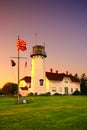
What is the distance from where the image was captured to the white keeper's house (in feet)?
202

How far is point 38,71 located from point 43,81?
282 centimetres

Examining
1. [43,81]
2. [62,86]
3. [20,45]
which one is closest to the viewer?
[20,45]

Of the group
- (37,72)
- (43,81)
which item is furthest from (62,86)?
(37,72)

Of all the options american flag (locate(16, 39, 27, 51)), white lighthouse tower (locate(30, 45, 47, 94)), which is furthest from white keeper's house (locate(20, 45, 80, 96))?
american flag (locate(16, 39, 27, 51))

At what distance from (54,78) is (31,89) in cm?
783

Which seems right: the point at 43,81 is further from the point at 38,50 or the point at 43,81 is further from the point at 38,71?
the point at 38,50

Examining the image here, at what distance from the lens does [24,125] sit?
43.8 ft

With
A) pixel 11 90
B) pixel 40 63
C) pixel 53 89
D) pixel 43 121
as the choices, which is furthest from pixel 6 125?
pixel 11 90

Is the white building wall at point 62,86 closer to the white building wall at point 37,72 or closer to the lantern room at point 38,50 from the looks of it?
the white building wall at point 37,72

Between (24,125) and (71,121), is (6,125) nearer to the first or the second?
(24,125)

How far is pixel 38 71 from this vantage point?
6116cm

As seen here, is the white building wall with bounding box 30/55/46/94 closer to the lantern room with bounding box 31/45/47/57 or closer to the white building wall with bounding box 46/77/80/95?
the lantern room with bounding box 31/45/47/57

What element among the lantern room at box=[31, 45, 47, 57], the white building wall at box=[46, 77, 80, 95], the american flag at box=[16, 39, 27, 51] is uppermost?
the lantern room at box=[31, 45, 47, 57]

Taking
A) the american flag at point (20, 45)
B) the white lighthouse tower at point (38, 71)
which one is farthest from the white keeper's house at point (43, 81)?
the american flag at point (20, 45)
